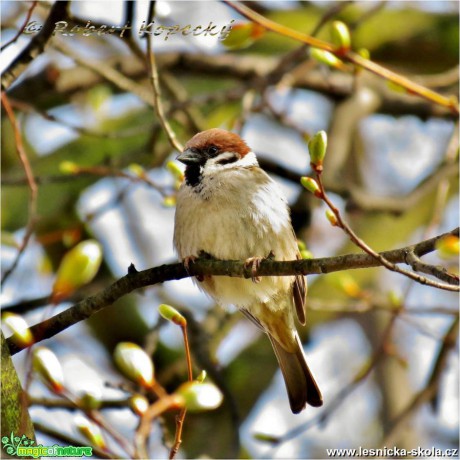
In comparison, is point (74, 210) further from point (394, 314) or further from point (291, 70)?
point (394, 314)

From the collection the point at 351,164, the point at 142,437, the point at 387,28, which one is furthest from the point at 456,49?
the point at 142,437

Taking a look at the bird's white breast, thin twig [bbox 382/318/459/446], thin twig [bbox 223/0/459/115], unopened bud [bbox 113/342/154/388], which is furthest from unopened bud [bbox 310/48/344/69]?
thin twig [bbox 382/318/459/446]

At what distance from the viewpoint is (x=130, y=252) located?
243 inches

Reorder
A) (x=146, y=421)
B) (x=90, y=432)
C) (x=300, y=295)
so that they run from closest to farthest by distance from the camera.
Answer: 1. (x=146, y=421)
2. (x=90, y=432)
3. (x=300, y=295)

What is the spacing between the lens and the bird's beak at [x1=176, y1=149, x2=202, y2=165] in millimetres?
3521

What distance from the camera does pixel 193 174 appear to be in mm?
3553

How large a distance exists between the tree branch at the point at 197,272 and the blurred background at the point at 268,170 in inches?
34.5

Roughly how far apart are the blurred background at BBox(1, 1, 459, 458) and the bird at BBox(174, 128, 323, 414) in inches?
6.5

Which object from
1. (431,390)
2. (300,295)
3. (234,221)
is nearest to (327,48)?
(234,221)

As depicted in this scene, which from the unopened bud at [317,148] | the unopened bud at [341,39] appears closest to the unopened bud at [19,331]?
the unopened bud at [317,148]

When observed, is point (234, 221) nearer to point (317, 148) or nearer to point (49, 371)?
point (317, 148)

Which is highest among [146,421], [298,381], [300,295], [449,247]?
[449,247]

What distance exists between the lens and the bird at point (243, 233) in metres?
3.37

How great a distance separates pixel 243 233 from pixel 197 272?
0.58 meters
